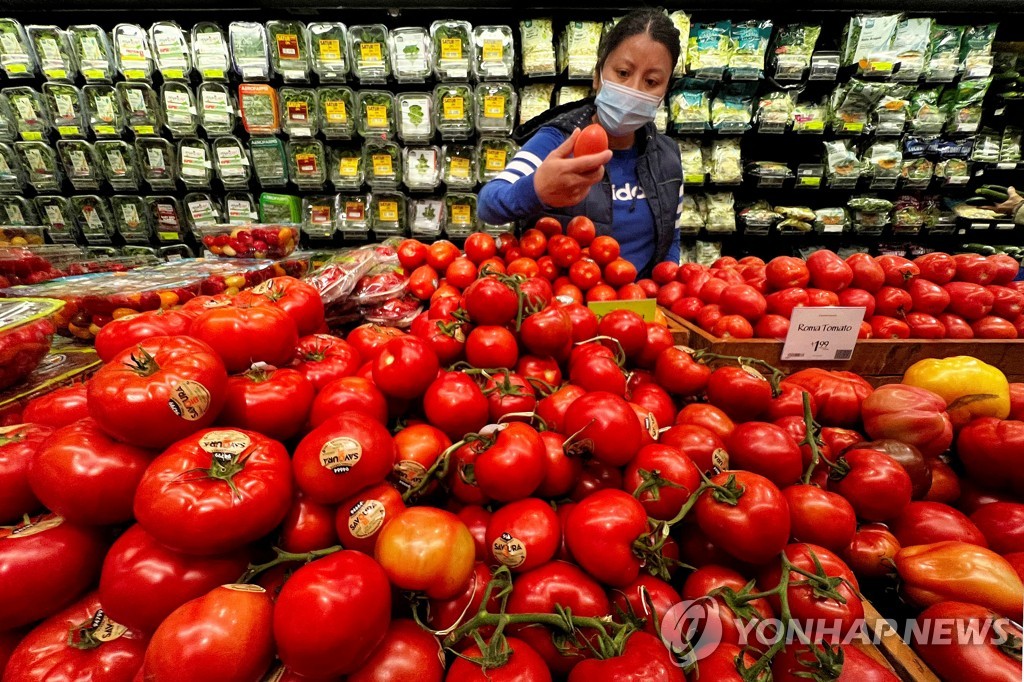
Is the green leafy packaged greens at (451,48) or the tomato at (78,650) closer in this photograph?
the tomato at (78,650)

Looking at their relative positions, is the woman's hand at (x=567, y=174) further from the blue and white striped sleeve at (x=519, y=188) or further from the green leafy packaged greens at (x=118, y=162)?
the green leafy packaged greens at (x=118, y=162)

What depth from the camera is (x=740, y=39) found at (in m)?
3.49

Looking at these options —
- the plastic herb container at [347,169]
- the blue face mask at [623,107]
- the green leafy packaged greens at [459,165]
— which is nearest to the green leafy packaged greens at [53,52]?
the plastic herb container at [347,169]

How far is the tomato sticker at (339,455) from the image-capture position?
667 mm

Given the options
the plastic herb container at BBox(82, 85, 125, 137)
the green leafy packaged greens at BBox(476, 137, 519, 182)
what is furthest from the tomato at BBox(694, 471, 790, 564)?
the plastic herb container at BBox(82, 85, 125, 137)

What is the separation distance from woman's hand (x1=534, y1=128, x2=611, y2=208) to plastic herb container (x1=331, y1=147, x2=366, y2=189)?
2625 millimetres

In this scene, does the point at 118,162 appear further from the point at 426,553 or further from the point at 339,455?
the point at 426,553

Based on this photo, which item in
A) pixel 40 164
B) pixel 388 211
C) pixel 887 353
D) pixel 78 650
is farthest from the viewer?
pixel 388 211

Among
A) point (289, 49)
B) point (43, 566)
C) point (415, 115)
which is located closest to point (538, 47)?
point (415, 115)

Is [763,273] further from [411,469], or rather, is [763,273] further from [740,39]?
[740,39]

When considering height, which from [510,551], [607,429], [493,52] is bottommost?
[510,551]

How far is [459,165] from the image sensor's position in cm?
375

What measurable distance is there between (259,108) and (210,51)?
1.73ft

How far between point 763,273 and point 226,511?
83.9 inches
